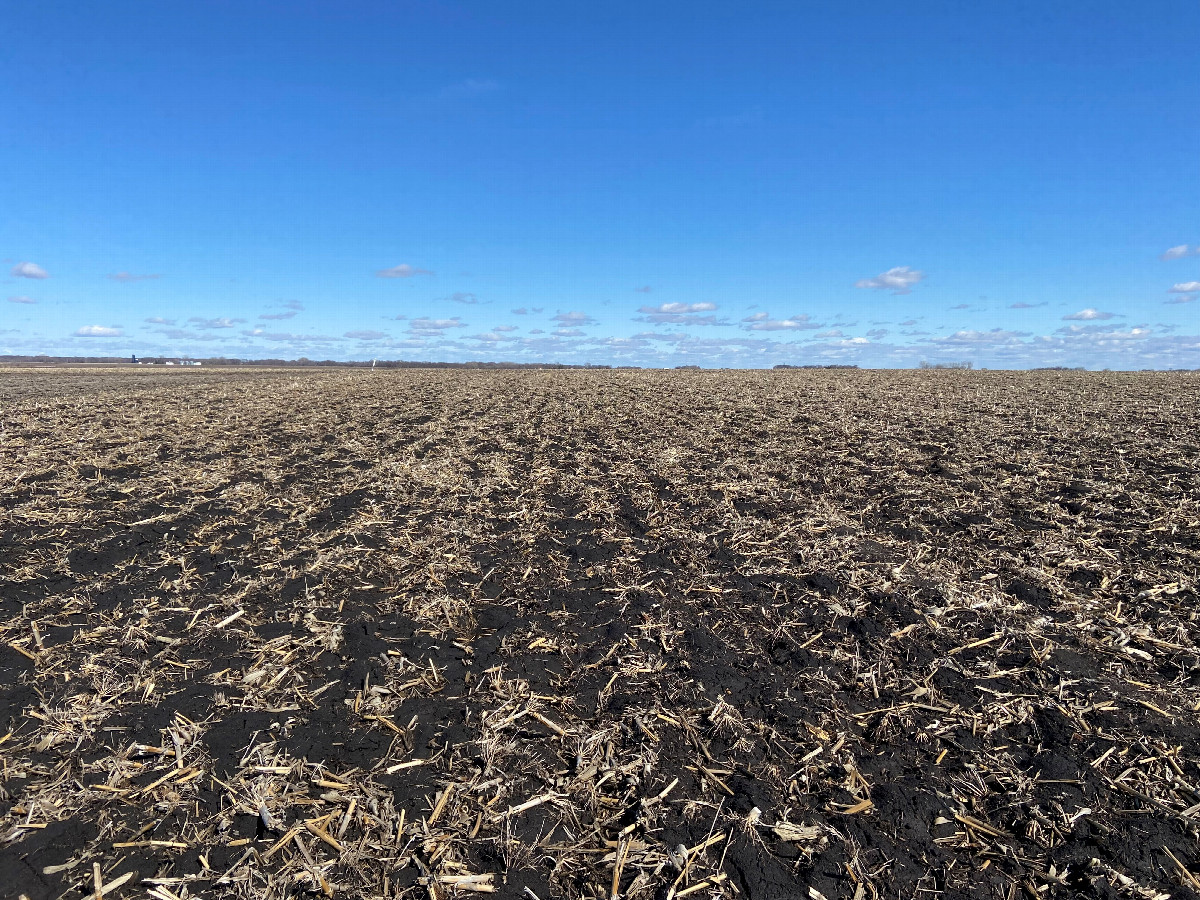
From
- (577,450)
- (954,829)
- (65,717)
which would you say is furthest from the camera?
(577,450)

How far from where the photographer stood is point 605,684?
527cm

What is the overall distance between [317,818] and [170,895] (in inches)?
31.6

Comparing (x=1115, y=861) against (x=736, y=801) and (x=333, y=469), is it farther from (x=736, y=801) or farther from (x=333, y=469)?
(x=333, y=469)

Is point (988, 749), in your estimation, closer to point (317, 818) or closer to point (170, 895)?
point (317, 818)

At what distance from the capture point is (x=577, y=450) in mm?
13750

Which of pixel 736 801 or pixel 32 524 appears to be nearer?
pixel 736 801

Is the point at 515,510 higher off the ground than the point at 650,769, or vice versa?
the point at 515,510

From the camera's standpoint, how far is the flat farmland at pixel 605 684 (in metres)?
3.64

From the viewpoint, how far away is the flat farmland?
143 inches

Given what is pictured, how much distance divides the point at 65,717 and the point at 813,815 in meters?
5.98

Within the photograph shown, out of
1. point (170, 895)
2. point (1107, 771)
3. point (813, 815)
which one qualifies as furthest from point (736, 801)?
point (170, 895)

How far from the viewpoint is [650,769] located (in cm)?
430

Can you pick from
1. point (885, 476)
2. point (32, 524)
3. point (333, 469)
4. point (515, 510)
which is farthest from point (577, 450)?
point (32, 524)

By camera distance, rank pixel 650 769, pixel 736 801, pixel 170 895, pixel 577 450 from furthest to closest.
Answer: pixel 577 450
pixel 650 769
pixel 736 801
pixel 170 895
